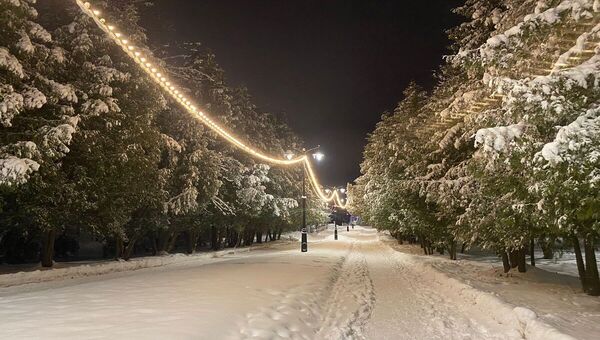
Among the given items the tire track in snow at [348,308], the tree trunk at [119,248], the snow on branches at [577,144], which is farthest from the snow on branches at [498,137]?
the tree trunk at [119,248]

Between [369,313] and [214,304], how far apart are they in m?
3.34

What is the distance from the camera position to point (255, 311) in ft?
27.1

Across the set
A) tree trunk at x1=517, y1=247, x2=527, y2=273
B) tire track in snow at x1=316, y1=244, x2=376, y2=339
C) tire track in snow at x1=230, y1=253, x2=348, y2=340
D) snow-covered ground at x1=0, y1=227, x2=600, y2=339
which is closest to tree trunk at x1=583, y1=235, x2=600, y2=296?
snow-covered ground at x1=0, y1=227, x2=600, y2=339

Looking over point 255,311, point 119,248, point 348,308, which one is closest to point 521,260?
point 348,308

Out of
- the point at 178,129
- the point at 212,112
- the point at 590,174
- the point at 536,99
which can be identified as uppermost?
the point at 212,112

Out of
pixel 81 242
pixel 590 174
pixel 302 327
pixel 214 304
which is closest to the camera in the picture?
pixel 590 174

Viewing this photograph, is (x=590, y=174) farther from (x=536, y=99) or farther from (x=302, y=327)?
(x=302, y=327)

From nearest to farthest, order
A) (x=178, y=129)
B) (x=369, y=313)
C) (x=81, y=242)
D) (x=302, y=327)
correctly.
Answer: (x=302, y=327), (x=369, y=313), (x=178, y=129), (x=81, y=242)

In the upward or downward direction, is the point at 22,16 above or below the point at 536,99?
above

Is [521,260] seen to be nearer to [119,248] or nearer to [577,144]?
[577,144]

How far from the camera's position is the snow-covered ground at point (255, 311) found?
257 inches

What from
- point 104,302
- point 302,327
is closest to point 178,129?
point 104,302

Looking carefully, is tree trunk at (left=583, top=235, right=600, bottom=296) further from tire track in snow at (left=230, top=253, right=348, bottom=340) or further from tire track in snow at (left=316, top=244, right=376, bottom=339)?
tire track in snow at (left=230, top=253, right=348, bottom=340)

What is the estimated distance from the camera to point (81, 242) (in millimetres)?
37562
